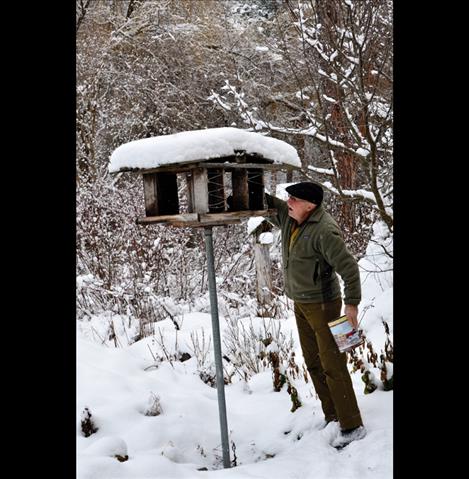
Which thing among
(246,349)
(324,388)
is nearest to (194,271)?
(246,349)

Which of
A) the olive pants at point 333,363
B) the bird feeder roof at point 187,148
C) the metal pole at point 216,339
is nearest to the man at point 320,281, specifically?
the olive pants at point 333,363

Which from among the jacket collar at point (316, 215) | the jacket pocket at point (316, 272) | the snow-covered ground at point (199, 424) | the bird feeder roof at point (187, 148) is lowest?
the snow-covered ground at point (199, 424)

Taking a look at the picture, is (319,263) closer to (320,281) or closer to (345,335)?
(320,281)

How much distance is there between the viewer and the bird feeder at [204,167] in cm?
327

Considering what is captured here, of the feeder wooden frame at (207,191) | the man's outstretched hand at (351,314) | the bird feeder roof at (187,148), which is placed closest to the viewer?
the bird feeder roof at (187,148)

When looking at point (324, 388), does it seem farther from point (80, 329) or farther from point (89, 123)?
point (89, 123)

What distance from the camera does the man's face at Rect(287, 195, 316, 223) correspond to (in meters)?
3.75

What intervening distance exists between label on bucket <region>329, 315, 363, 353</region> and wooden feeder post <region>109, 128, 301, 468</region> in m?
0.75

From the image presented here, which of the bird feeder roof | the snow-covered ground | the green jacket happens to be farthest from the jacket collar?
the snow-covered ground

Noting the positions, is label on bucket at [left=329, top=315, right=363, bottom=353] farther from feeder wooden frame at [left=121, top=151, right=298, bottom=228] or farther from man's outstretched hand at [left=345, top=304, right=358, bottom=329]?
feeder wooden frame at [left=121, top=151, right=298, bottom=228]

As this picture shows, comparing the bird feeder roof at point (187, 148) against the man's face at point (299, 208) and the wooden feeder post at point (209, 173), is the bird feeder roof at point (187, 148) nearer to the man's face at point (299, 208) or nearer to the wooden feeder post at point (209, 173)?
the wooden feeder post at point (209, 173)

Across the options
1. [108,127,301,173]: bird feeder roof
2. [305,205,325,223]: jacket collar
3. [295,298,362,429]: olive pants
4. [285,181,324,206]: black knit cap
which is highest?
[108,127,301,173]: bird feeder roof

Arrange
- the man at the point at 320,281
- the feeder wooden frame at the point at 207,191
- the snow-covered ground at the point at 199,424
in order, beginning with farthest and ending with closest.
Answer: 1. the man at the point at 320,281
2. the snow-covered ground at the point at 199,424
3. the feeder wooden frame at the point at 207,191
